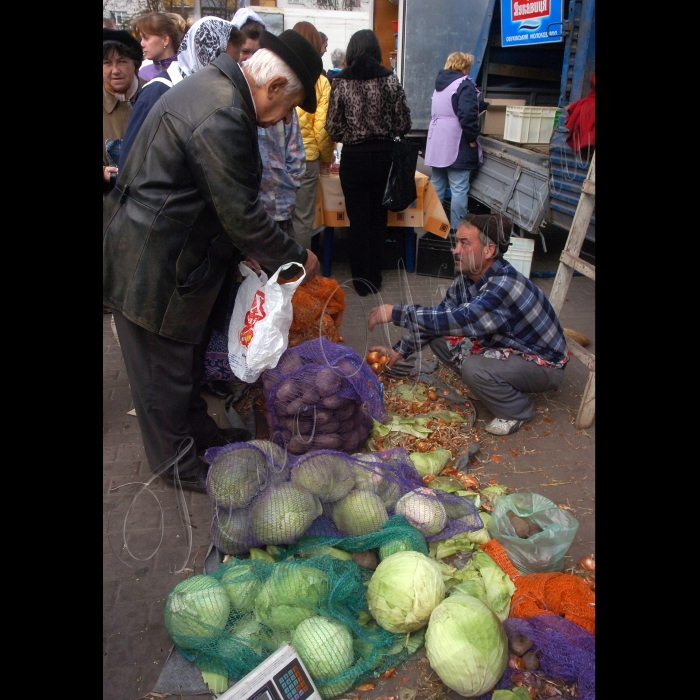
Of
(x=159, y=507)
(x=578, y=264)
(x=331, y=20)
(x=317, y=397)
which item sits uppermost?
(x=331, y=20)

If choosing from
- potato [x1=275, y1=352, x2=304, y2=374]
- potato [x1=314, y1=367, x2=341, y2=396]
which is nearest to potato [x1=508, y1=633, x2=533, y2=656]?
potato [x1=314, y1=367, x2=341, y2=396]

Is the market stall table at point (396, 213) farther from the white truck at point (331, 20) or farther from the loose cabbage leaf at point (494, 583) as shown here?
the white truck at point (331, 20)

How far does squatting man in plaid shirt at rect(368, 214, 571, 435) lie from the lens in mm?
3951

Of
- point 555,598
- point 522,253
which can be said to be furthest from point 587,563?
point 522,253

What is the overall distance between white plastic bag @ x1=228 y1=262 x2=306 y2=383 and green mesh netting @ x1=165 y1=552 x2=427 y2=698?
3.95ft

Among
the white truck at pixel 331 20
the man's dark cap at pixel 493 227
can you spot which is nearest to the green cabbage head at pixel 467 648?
the man's dark cap at pixel 493 227

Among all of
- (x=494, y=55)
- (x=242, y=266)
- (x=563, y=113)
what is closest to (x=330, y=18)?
(x=494, y=55)

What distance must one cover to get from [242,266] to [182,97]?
1059mm

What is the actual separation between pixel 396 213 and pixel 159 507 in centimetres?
455

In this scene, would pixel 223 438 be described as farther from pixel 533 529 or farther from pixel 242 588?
pixel 533 529

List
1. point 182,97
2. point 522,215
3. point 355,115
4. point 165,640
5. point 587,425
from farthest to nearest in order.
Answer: point 522,215 → point 355,115 → point 587,425 → point 182,97 → point 165,640

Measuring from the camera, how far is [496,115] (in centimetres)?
875

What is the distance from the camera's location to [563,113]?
23.1 ft
